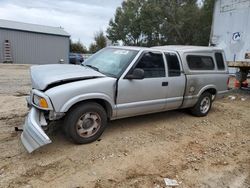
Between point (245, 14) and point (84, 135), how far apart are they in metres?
12.7

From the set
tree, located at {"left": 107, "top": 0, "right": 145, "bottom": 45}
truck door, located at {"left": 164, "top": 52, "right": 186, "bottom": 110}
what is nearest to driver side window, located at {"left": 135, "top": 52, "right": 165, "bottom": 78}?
truck door, located at {"left": 164, "top": 52, "right": 186, "bottom": 110}

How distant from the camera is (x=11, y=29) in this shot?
20516 millimetres

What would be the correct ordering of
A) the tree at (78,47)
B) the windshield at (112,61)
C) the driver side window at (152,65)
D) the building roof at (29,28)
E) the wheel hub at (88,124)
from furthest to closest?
the tree at (78,47)
the building roof at (29,28)
the driver side window at (152,65)
the windshield at (112,61)
the wheel hub at (88,124)

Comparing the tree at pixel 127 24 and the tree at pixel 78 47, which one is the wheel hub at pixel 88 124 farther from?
the tree at pixel 78 47

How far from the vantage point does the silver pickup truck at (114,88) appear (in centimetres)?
371

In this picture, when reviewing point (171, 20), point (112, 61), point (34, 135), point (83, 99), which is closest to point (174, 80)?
point (112, 61)

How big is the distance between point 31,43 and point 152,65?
1965 cm

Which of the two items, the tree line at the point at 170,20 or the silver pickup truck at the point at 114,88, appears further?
the tree line at the point at 170,20

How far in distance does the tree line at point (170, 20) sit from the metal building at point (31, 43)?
9654mm

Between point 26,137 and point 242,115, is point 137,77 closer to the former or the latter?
point 26,137

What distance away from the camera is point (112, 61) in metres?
4.76

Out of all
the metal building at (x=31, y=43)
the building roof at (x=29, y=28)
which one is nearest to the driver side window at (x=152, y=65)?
the metal building at (x=31, y=43)

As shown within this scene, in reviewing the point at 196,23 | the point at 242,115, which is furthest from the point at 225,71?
the point at 196,23

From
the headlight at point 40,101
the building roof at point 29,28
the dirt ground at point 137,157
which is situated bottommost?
the dirt ground at point 137,157
